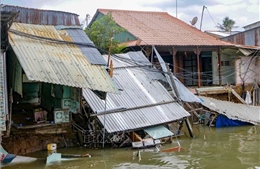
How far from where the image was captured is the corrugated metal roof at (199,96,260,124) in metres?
16.9

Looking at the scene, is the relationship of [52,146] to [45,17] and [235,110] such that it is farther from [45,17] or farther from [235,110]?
[235,110]

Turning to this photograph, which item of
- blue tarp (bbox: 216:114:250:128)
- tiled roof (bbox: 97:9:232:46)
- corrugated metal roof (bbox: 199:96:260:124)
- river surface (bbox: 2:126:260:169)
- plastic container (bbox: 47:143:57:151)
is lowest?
river surface (bbox: 2:126:260:169)

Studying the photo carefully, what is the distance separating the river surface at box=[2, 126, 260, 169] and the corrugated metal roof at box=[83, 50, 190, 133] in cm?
103

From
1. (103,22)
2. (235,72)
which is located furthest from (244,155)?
(235,72)

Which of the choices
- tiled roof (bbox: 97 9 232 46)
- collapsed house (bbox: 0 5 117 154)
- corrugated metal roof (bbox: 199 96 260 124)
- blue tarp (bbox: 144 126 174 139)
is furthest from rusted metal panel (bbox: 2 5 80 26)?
corrugated metal roof (bbox: 199 96 260 124)

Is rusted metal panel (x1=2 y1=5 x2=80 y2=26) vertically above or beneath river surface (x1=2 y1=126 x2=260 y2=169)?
above

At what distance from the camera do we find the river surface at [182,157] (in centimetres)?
1004

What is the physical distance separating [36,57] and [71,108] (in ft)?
8.78

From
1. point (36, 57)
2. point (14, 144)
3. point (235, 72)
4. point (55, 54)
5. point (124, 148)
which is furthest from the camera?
point (235, 72)

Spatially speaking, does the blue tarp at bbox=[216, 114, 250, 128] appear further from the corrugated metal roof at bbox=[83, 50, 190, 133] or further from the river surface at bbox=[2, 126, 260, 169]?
the corrugated metal roof at bbox=[83, 50, 190, 133]

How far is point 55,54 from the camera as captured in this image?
1008 cm

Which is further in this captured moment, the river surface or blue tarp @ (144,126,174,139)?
blue tarp @ (144,126,174,139)

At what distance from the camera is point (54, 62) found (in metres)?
9.63

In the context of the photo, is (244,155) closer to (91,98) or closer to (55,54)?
(91,98)
